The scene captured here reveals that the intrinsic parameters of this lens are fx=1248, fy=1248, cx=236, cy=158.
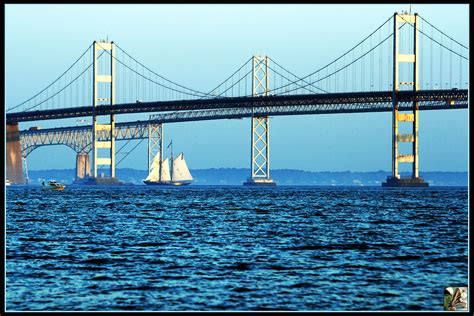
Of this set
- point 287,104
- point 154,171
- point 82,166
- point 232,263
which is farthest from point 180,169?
point 232,263

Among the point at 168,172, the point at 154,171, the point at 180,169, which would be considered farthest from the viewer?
the point at 180,169

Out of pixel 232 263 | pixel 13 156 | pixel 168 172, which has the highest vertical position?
pixel 13 156

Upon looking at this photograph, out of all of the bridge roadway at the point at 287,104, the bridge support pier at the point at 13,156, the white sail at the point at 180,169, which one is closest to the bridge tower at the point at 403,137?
the bridge roadway at the point at 287,104

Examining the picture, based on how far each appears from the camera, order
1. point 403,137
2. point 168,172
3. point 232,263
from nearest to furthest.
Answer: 1. point 232,263
2. point 403,137
3. point 168,172

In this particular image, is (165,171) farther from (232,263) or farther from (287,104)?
(232,263)

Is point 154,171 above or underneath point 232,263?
above

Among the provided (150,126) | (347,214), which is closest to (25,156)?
(150,126)

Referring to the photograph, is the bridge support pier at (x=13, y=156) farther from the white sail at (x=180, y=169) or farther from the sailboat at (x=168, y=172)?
the white sail at (x=180, y=169)

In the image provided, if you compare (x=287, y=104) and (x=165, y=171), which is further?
(x=165, y=171)
